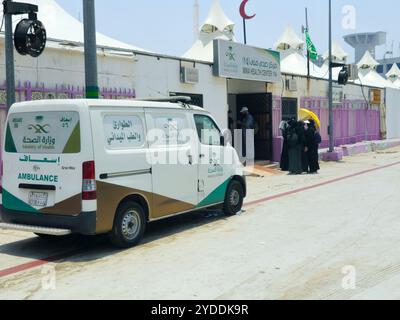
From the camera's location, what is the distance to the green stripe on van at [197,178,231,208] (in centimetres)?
873

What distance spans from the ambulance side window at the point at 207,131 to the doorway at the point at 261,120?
9.97 m

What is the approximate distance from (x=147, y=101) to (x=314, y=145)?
366 inches

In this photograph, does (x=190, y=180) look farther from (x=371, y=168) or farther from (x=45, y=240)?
(x=371, y=168)

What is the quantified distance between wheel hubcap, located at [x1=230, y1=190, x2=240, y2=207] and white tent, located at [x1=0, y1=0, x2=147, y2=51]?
18.8ft

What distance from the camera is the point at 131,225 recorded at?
7.21 meters

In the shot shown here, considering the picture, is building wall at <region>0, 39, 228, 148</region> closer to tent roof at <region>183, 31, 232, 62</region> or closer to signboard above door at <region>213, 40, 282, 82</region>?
signboard above door at <region>213, 40, 282, 82</region>

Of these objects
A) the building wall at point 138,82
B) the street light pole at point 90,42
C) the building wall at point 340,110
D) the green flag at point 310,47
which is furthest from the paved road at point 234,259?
the green flag at point 310,47

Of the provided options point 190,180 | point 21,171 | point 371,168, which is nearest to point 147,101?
point 190,180

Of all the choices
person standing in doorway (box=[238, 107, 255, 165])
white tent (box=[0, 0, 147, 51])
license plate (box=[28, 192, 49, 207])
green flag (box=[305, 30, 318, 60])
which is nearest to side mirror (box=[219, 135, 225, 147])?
license plate (box=[28, 192, 49, 207])

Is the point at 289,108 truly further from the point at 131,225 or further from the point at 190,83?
the point at 131,225

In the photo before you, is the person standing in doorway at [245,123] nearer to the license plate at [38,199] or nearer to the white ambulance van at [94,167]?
the white ambulance van at [94,167]

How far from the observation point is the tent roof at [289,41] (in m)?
37.5

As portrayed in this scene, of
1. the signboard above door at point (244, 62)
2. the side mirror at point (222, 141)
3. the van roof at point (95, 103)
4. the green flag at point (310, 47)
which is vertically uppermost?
→ the green flag at point (310, 47)

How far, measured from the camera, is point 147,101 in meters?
7.84
